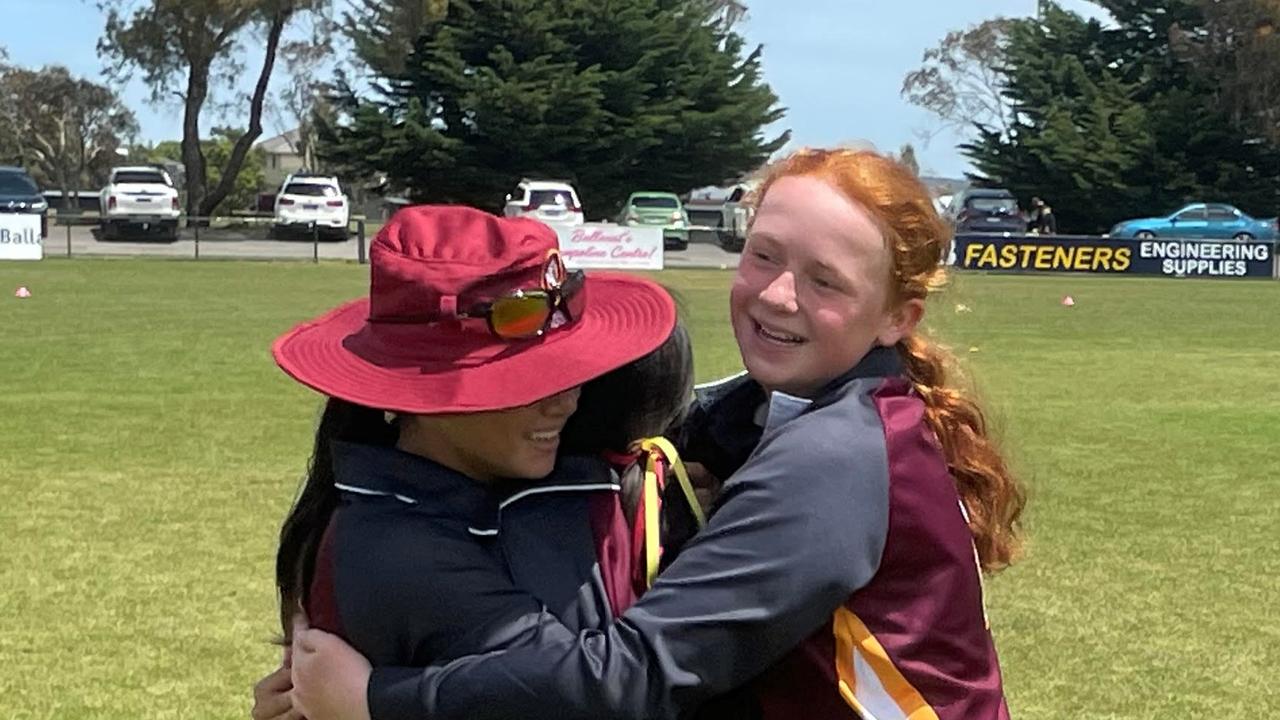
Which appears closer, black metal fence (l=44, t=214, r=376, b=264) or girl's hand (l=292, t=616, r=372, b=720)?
girl's hand (l=292, t=616, r=372, b=720)

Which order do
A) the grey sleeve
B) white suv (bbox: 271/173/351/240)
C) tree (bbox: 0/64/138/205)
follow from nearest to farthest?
the grey sleeve → white suv (bbox: 271/173/351/240) → tree (bbox: 0/64/138/205)

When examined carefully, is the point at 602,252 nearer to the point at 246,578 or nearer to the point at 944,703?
the point at 246,578

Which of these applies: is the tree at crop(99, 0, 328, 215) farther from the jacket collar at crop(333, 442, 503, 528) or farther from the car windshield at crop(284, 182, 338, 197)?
the jacket collar at crop(333, 442, 503, 528)

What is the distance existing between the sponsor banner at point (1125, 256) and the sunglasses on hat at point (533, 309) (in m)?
33.8

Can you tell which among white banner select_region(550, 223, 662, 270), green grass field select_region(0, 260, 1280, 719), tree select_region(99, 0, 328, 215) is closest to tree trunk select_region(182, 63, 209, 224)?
tree select_region(99, 0, 328, 215)

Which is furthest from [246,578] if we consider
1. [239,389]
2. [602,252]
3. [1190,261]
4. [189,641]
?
[1190,261]

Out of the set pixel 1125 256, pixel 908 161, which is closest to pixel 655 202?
pixel 1125 256

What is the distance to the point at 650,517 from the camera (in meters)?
2.04

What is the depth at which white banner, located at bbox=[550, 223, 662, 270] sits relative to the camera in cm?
3130

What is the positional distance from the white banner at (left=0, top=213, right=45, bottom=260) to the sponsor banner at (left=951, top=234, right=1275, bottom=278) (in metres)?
18.2

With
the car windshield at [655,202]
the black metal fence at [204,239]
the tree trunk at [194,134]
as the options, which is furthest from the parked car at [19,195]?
the car windshield at [655,202]

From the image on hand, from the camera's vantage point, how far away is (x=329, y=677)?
2.00 meters

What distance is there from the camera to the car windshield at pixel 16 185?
41000 mm

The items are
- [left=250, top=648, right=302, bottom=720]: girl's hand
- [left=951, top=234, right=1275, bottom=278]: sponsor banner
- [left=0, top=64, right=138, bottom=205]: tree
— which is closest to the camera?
[left=250, top=648, right=302, bottom=720]: girl's hand
